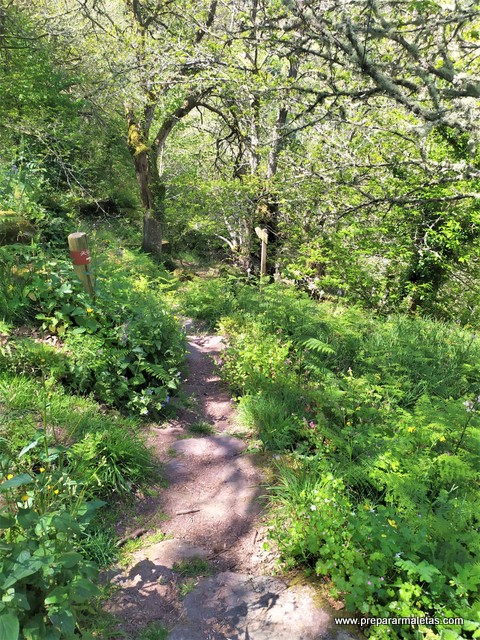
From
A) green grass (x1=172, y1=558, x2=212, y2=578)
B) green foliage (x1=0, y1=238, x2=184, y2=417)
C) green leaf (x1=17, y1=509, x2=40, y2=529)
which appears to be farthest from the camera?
green foliage (x1=0, y1=238, x2=184, y2=417)

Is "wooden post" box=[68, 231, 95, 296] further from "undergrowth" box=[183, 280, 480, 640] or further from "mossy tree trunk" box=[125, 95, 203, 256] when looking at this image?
"mossy tree trunk" box=[125, 95, 203, 256]

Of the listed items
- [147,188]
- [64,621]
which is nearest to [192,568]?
[64,621]

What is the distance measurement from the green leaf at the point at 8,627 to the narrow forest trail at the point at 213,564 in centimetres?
94

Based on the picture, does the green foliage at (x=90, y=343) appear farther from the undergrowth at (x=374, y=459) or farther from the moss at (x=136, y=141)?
the moss at (x=136, y=141)

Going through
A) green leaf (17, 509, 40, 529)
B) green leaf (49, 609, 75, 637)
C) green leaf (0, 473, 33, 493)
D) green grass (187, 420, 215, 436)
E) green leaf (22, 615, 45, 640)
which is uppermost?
green leaf (0, 473, 33, 493)

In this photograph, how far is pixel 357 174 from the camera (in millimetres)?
7883

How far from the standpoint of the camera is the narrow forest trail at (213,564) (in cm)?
229

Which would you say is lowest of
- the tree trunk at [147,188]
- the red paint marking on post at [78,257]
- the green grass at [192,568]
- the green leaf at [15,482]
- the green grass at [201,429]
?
the green grass at [192,568]

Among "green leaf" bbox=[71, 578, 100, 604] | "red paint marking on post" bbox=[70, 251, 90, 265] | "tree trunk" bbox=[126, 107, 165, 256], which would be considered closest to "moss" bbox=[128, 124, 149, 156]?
"tree trunk" bbox=[126, 107, 165, 256]

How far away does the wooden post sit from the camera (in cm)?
442

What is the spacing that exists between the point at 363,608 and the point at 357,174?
24.6ft

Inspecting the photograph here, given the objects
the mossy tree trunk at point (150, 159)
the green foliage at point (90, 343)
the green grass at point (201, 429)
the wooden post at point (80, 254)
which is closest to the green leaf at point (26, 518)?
the green foliage at point (90, 343)

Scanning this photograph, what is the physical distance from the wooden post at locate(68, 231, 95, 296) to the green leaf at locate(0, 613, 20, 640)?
11.5 feet

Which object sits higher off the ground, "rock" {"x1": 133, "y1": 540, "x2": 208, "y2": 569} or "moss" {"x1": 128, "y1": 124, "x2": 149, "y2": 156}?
"moss" {"x1": 128, "y1": 124, "x2": 149, "y2": 156}
